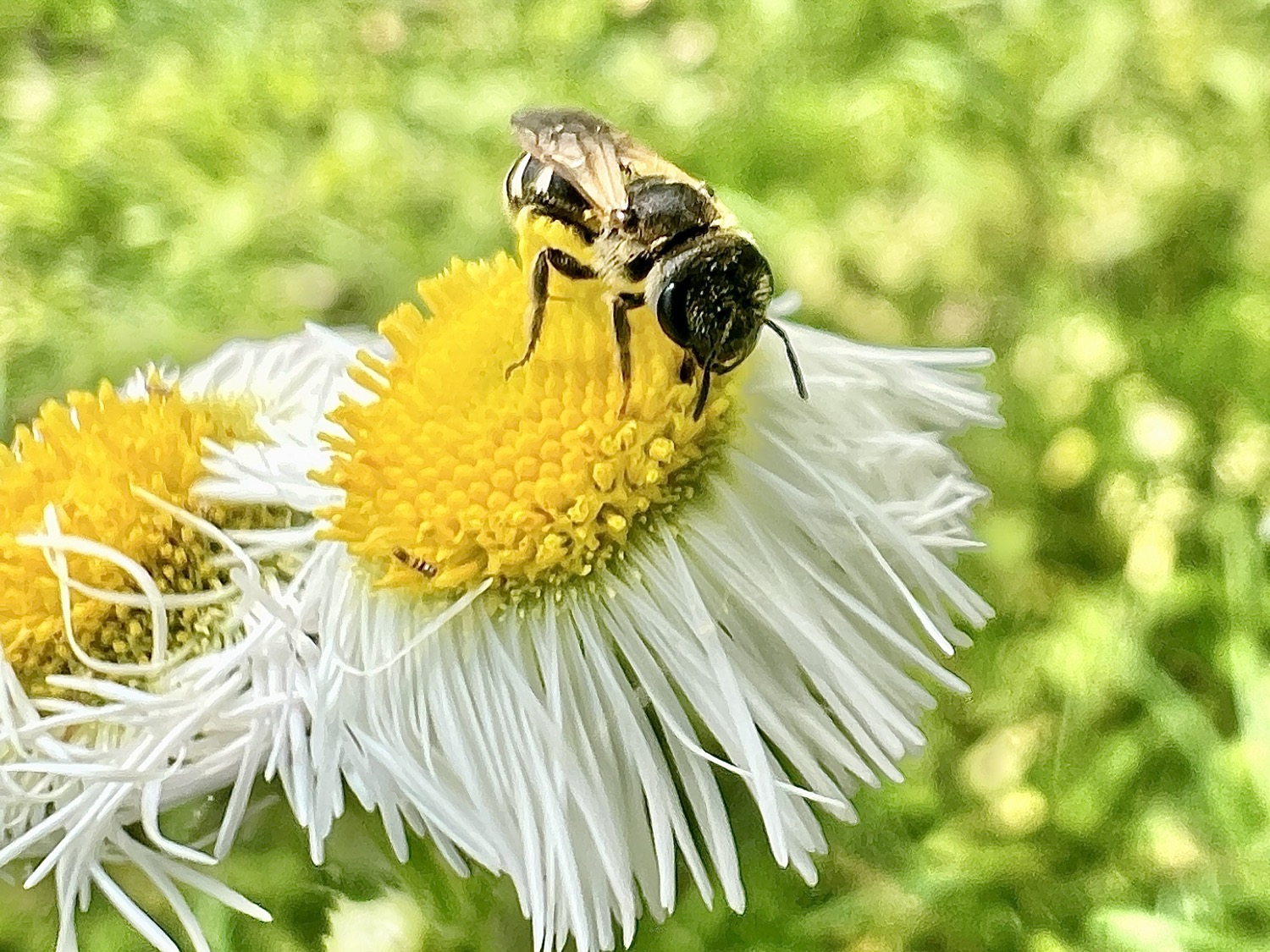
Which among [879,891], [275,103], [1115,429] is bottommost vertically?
[879,891]

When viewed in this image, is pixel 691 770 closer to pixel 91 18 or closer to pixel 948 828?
pixel 948 828

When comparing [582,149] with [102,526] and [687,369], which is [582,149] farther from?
[102,526]

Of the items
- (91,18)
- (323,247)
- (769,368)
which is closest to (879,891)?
(769,368)

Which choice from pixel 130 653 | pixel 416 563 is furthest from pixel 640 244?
pixel 130 653

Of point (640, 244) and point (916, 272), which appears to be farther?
point (916, 272)

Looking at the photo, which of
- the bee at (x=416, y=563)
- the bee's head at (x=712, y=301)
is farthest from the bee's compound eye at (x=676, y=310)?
the bee at (x=416, y=563)

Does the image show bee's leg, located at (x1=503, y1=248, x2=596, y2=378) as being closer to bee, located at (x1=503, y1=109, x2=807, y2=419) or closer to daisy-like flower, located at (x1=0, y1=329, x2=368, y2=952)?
bee, located at (x1=503, y1=109, x2=807, y2=419)
